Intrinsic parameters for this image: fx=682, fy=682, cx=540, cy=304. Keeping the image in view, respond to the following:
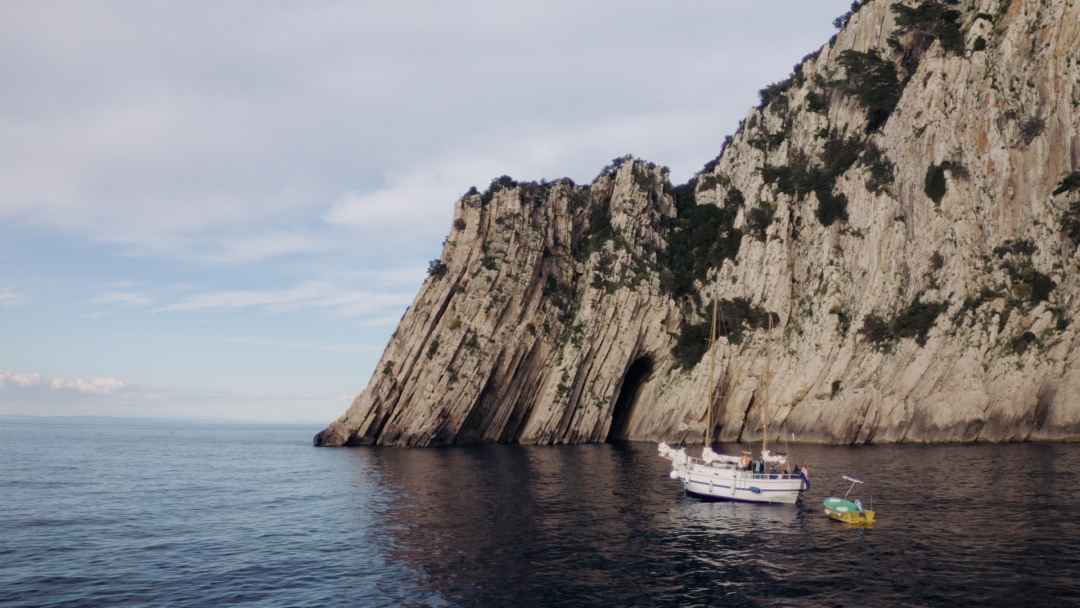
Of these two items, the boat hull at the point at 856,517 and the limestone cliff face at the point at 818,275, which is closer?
the boat hull at the point at 856,517

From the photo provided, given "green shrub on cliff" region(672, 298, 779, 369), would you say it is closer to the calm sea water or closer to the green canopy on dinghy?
the calm sea water

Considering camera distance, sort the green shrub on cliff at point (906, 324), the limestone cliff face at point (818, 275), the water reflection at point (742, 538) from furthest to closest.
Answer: the green shrub on cliff at point (906, 324) < the limestone cliff face at point (818, 275) < the water reflection at point (742, 538)

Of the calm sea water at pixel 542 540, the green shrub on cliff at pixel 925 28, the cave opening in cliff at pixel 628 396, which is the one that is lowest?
the calm sea water at pixel 542 540

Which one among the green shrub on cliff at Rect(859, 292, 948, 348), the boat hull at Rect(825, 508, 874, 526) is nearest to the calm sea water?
the boat hull at Rect(825, 508, 874, 526)

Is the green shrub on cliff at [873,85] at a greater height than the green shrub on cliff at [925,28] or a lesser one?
lesser

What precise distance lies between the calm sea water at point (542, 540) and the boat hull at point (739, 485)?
105 cm

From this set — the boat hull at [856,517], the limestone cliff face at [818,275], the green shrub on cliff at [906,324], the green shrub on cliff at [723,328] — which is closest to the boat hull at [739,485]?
the boat hull at [856,517]

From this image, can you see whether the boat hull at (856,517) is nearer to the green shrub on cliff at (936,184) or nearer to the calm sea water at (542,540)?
the calm sea water at (542,540)

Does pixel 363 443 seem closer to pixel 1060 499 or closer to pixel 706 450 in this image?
pixel 706 450

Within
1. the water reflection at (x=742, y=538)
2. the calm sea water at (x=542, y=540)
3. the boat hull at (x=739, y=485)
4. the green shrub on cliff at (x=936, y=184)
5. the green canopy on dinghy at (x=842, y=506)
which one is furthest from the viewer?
the green shrub on cliff at (x=936, y=184)

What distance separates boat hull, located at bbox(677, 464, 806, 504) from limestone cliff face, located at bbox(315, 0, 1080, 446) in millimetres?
33010

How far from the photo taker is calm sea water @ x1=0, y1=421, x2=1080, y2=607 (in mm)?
23734

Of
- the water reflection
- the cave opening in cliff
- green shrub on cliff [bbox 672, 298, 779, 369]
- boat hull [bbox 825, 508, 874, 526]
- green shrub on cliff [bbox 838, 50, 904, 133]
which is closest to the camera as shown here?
the water reflection

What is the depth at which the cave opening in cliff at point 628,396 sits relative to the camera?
96.8m
